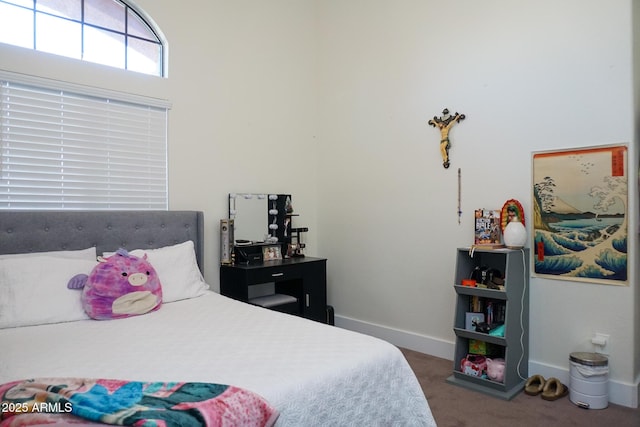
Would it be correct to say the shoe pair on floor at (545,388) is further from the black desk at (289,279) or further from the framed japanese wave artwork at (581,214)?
the black desk at (289,279)

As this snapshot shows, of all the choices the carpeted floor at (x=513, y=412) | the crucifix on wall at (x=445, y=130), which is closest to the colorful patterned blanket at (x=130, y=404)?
the carpeted floor at (x=513, y=412)

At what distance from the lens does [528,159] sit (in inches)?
112

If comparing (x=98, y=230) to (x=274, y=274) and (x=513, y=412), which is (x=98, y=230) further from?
(x=513, y=412)

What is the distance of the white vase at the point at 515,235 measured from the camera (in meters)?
2.72

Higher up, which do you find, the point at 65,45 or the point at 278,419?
the point at 65,45

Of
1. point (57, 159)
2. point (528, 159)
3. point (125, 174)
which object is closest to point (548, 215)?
point (528, 159)

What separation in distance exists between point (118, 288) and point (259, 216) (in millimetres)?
1578

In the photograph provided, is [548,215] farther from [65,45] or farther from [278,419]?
[65,45]

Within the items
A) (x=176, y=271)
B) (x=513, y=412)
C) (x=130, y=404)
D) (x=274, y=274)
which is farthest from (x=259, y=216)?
(x=130, y=404)

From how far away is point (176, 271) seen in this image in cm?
275

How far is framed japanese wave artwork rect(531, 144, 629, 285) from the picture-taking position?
8.18 feet

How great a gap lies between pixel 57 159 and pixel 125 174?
0.43 metres

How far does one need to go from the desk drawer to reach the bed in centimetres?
46

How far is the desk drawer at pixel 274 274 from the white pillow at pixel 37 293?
1203 millimetres
